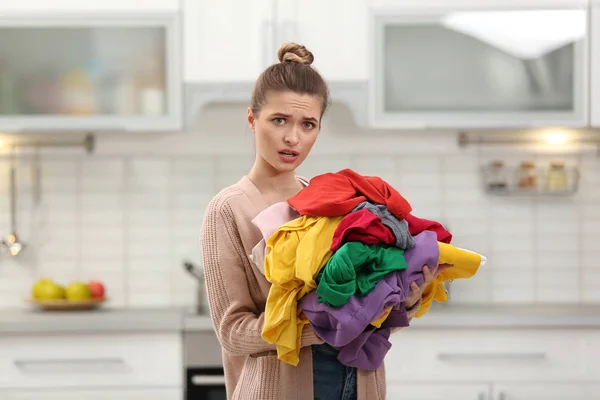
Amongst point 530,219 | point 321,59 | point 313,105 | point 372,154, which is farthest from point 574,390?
point 313,105

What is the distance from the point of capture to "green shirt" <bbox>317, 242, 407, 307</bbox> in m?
1.31

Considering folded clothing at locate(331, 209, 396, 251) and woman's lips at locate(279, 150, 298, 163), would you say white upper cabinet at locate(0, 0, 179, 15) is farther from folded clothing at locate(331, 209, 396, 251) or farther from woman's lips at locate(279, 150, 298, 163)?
folded clothing at locate(331, 209, 396, 251)

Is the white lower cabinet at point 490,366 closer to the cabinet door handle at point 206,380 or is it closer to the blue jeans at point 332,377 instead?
the cabinet door handle at point 206,380

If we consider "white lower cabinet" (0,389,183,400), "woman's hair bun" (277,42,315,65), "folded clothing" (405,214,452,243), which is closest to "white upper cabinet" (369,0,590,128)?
"white lower cabinet" (0,389,183,400)

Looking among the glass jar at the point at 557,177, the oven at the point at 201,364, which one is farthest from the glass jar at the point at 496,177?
the oven at the point at 201,364

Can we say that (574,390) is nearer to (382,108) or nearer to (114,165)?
(382,108)

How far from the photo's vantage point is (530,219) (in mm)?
3488

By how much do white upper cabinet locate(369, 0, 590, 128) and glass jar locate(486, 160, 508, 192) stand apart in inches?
11.8

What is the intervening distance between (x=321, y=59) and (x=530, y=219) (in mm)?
1071

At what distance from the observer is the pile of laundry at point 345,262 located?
1327 mm

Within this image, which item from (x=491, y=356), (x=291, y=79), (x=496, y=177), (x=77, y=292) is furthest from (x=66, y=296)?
(x=291, y=79)

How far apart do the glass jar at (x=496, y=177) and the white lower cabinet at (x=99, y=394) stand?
1427 mm

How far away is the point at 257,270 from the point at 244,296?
50mm

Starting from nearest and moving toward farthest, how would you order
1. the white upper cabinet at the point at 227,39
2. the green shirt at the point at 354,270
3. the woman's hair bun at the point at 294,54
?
the green shirt at the point at 354,270 → the woman's hair bun at the point at 294,54 → the white upper cabinet at the point at 227,39
